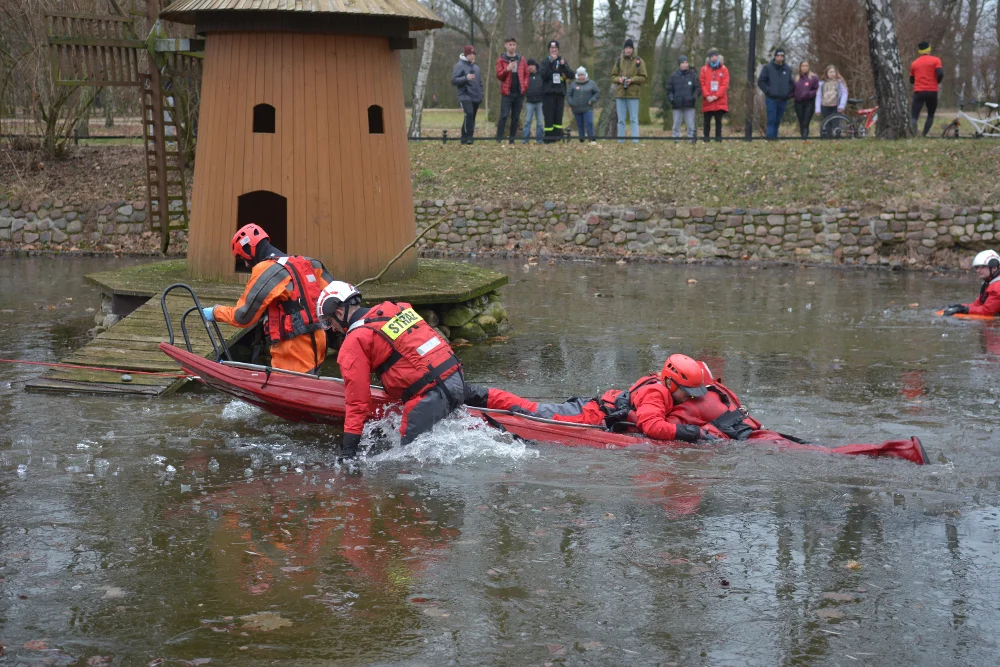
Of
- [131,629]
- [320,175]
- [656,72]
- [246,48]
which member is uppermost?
[656,72]

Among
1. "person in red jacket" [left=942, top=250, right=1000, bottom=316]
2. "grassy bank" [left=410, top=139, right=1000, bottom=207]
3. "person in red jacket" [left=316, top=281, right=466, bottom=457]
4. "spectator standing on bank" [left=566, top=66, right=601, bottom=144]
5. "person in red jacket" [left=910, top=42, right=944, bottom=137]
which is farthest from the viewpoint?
"spectator standing on bank" [left=566, top=66, right=601, bottom=144]

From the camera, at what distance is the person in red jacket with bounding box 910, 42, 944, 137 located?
24.4 meters

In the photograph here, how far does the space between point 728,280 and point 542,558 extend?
45.1 feet

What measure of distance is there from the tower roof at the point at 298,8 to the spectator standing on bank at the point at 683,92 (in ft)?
40.7

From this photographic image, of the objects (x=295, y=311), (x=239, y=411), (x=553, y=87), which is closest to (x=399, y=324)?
(x=295, y=311)

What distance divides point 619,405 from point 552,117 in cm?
1773

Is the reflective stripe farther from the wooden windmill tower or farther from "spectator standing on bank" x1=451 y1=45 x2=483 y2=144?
"spectator standing on bank" x1=451 y1=45 x2=483 y2=144

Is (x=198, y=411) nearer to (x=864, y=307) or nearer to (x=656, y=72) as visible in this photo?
(x=864, y=307)

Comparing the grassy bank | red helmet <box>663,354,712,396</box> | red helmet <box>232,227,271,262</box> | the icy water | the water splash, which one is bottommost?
the icy water

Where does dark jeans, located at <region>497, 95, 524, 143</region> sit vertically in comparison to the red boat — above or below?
above

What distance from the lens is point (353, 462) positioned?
8.95 metres

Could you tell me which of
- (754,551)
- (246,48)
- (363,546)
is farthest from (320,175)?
(754,551)

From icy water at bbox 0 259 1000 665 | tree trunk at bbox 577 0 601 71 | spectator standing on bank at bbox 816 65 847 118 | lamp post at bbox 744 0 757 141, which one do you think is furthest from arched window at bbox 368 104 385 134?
tree trunk at bbox 577 0 601 71

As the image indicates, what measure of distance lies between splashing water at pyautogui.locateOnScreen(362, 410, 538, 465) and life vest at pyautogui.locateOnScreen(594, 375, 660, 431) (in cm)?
69
